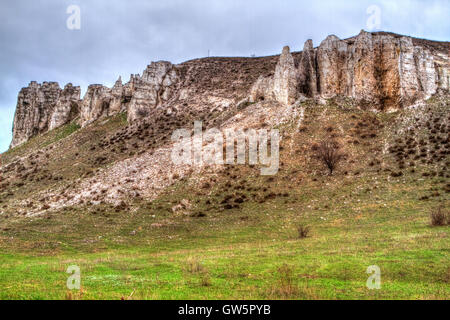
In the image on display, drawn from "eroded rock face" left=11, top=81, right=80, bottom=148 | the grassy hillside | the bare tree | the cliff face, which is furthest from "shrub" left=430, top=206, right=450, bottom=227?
"eroded rock face" left=11, top=81, right=80, bottom=148

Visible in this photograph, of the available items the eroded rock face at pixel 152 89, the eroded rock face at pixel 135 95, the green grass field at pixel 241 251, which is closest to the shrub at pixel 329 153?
the green grass field at pixel 241 251

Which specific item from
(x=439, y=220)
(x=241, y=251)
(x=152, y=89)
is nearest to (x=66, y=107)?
(x=152, y=89)

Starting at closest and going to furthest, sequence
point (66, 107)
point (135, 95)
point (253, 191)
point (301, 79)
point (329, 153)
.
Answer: point (253, 191)
point (329, 153)
point (301, 79)
point (135, 95)
point (66, 107)

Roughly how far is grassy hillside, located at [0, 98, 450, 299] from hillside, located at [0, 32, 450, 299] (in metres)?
0.15

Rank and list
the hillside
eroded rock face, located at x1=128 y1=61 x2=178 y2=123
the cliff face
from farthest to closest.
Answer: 1. eroded rock face, located at x1=128 y1=61 x2=178 y2=123
2. the cliff face
3. the hillside

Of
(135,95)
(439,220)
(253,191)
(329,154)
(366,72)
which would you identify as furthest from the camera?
(135,95)

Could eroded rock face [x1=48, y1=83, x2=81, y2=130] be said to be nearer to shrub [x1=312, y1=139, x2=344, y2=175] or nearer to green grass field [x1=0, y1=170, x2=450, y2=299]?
green grass field [x1=0, y1=170, x2=450, y2=299]

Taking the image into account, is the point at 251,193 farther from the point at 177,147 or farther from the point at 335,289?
the point at 335,289

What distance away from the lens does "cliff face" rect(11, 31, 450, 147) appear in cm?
5141

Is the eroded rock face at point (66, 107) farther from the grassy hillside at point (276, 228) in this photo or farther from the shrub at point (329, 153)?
the shrub at point (329, 153)

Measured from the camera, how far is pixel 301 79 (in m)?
56.6

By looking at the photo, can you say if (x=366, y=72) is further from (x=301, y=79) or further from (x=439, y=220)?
(x=439, y=220)

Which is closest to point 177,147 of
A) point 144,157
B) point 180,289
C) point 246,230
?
point 144,157

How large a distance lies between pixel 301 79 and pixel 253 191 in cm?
2701
